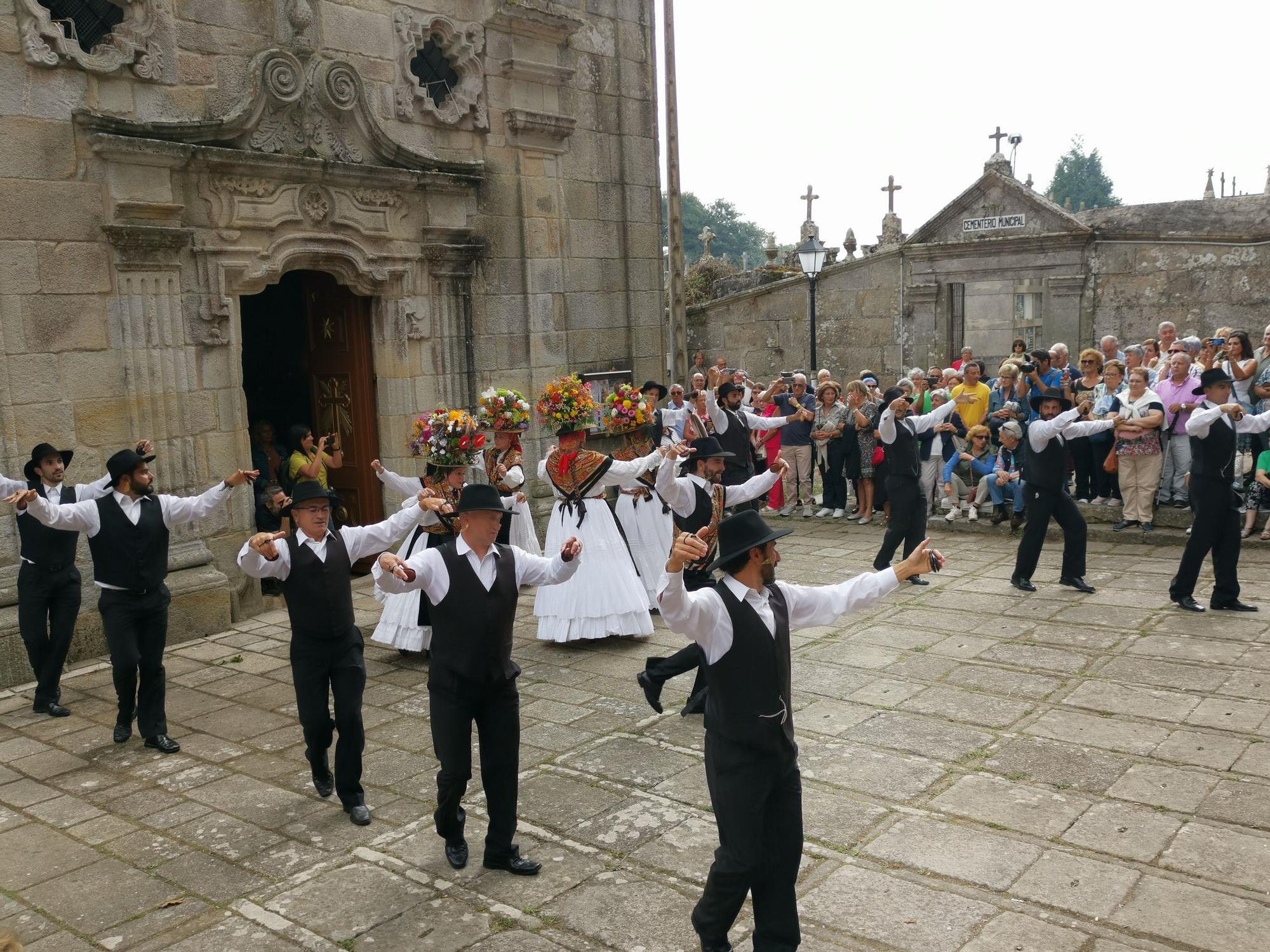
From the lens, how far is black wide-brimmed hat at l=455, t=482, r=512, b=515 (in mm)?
4922

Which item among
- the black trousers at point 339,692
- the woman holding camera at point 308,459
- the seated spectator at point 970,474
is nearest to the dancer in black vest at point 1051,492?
the seated spectator at point 970,474

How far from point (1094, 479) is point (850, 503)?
3.23 meters

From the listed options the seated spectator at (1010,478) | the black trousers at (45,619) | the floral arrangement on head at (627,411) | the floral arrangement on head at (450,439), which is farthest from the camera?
the seated spectator at (1010,478)

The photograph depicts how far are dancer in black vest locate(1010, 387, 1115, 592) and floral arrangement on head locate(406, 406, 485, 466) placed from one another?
190 inches

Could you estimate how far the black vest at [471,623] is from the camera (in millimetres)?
4859

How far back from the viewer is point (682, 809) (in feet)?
18.2

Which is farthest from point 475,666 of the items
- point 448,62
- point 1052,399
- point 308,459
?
point 448,62

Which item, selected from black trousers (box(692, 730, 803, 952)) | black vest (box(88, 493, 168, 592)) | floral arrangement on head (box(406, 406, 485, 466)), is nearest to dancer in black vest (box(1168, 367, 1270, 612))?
floral arrangement on head (box(406, 406, 485, 466))

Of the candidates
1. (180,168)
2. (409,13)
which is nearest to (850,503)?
(409,13)

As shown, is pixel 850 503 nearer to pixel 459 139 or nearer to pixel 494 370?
pixel 494 370

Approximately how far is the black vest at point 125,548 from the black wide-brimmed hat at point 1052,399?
7048 mm

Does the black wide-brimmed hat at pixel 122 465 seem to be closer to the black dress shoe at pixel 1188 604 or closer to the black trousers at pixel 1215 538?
the black trousers at pixel 1215 538

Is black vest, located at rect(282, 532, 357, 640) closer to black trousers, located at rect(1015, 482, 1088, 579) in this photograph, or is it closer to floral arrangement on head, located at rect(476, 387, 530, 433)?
floral arrangement on head, located at rect(476, 387, 530, 433)

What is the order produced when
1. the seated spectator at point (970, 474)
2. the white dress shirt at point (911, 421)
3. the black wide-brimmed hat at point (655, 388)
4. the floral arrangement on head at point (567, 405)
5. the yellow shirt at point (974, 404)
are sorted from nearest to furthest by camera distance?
1. the floral arrangement on head at point (567, 405)
2. the white dress shirt at point (911, 421)
3. the black wide-brimmed hat at point (655, 388)
4. the seated spectator at point (970, 474)
5. the yellow shirt at point (974, 404)
